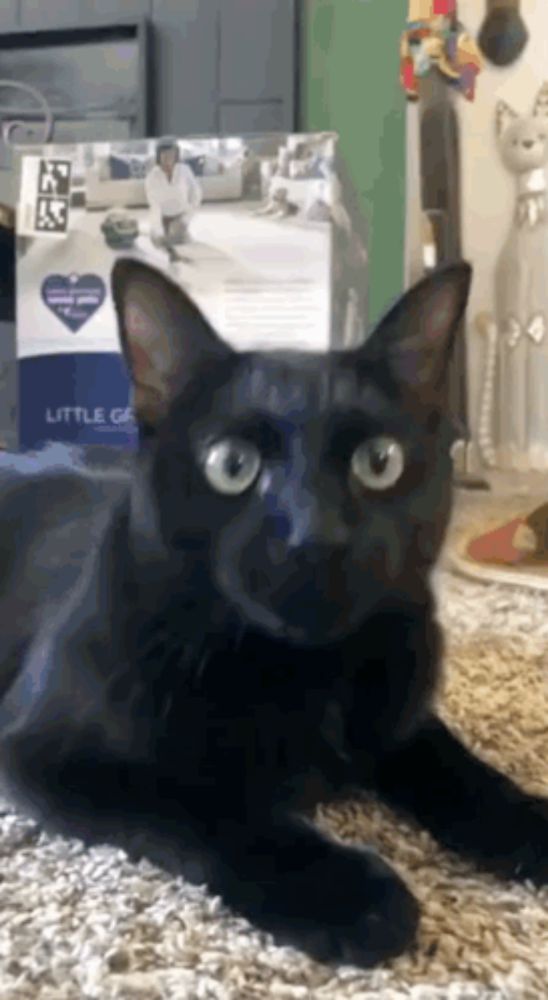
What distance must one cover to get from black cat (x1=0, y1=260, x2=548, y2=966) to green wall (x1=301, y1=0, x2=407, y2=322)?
1.78 metres

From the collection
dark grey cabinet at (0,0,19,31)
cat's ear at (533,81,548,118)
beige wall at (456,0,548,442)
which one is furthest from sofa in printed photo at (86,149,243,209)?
cat's ear at (533,81,548,118)

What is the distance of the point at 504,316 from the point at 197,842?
237cm

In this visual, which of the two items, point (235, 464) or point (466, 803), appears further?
point (466, 803)

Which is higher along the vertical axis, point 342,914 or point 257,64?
point 257,64

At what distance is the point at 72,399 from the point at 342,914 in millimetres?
1505

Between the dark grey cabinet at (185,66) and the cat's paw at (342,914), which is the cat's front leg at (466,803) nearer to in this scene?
the cat's paw at (342,914)

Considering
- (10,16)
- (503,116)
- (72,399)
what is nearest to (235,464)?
(72,399)

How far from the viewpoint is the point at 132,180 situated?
6.47ft

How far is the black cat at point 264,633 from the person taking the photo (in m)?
0.57

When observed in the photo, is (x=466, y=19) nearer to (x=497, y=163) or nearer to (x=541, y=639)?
(x=497, y=163)

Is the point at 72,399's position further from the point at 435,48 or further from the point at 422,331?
the point at 422,331

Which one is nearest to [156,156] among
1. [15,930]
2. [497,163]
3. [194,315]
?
[497,163]

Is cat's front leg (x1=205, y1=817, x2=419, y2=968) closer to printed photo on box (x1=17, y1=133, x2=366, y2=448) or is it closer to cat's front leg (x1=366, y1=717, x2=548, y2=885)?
cat's front leg (x1=366, y1=717, x2=548, y2=885)

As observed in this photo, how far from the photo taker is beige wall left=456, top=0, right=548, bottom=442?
2.79 meters
